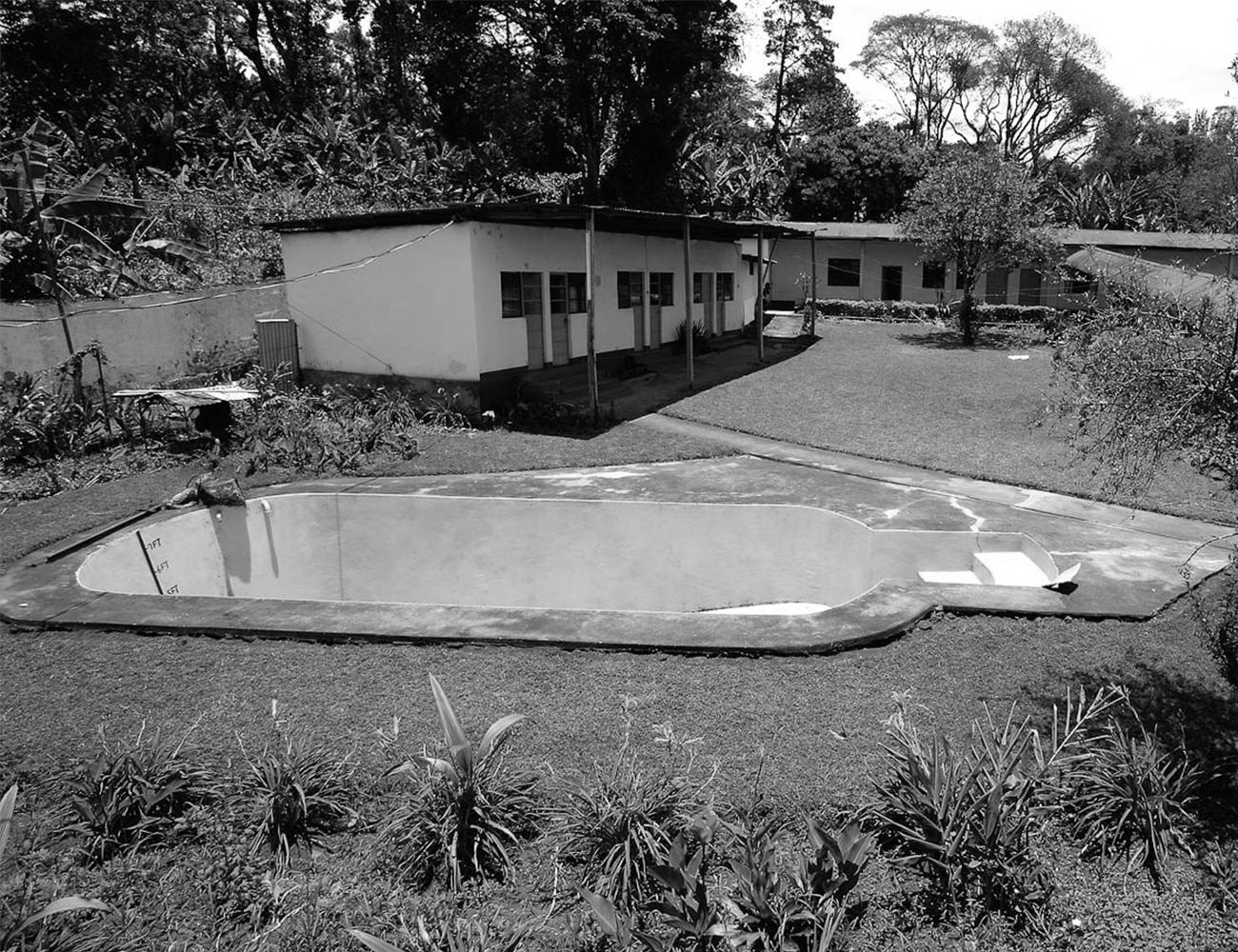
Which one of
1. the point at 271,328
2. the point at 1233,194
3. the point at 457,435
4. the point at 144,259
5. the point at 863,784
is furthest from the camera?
the point at 144,259

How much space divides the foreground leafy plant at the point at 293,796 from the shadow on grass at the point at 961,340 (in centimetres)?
2212

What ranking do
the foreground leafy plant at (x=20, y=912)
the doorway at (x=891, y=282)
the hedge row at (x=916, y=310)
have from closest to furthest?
the foreground leafy plant at (x=20, y=912), the hedge row at (x=916, y=310), the doorway at (x=891, y=282)

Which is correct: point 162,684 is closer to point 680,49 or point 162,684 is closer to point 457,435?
point 457,435

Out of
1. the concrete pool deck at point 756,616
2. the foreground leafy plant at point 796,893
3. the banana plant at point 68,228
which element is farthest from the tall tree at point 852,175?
the foreground leafy plant at point 796,893

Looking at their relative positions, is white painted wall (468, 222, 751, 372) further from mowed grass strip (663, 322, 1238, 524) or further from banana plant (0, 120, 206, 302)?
banana plant (0, 120, 206, 302)

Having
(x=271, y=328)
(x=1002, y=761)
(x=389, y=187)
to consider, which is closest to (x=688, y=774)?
(x=1002, y=761)

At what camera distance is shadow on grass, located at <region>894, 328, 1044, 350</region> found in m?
24.0

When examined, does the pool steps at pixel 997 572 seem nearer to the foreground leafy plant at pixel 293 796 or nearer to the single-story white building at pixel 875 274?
the foreground leafy plant at pixel 293 796

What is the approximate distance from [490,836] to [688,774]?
3.56ft

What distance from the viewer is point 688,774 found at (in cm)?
457

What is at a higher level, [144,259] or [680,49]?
[680,49]

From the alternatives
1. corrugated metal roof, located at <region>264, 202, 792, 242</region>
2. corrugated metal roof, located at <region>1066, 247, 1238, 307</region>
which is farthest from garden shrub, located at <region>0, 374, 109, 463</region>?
corrugated metal roof, located at <region>1066, 247, 1238, 307</region>

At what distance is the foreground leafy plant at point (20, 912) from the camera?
3.24 m

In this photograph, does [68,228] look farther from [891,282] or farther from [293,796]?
[891,282]
